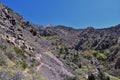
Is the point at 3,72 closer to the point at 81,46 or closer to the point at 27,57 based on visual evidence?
the point at 27,57

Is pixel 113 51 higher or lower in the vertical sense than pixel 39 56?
higher

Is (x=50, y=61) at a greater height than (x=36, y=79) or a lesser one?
greater

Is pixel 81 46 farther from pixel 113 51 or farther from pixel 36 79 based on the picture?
pixel 36 79

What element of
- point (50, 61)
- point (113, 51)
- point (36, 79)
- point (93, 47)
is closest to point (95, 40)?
point (93, 47)

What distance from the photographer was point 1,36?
2938cm

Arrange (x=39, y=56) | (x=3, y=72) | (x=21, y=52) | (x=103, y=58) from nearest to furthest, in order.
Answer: (x=3, y=72) < (x=21, y=52) < (x=39, y=56) < (x=103, y=58)

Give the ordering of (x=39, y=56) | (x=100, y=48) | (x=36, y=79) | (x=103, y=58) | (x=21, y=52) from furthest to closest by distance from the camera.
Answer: (x=100, y=48)
(x=103, y=58)
(x=39, y=56)
(x=21, y=52)
(x=36, y=79)

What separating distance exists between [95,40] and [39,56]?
454 ft

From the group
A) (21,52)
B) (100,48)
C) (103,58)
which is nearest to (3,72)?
(21,52)

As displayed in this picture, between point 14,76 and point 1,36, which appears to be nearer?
point 14,76

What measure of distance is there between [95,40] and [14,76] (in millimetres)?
155546

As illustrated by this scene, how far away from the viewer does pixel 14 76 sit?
16.0 meters

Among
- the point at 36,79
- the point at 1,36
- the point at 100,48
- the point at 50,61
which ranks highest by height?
the point at 100,48

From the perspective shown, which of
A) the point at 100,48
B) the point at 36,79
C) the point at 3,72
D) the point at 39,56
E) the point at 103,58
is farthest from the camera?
the point at 100,48
